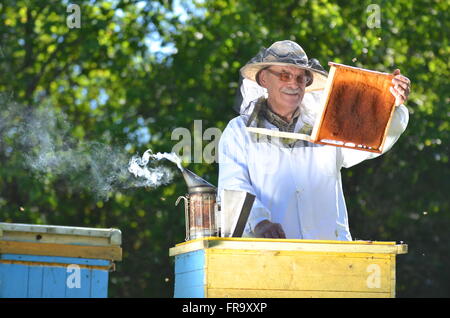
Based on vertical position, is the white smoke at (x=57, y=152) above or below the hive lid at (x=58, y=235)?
above

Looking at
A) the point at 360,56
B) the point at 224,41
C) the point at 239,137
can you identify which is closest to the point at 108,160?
the point at 224,41

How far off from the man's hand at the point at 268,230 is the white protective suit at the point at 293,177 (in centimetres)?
34

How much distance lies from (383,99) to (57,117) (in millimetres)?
6648

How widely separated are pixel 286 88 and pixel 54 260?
181 cm

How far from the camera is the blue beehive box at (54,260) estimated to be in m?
4.11

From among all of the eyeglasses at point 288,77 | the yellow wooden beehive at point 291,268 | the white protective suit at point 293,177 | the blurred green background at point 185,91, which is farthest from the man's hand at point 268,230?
the blurred green background at point 185,91

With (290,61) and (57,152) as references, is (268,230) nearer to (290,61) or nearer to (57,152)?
(290,61)

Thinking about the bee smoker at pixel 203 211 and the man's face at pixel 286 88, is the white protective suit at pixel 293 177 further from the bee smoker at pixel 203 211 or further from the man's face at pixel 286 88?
the bee smoker at pixel 203 211

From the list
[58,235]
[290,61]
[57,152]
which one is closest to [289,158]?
[290,61]

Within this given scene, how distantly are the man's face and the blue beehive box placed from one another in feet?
4.71

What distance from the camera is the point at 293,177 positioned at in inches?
199

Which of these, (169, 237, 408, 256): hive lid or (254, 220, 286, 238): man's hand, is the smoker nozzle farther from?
(169, 237, 408, 256): hive lid

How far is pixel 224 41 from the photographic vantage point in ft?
34.4

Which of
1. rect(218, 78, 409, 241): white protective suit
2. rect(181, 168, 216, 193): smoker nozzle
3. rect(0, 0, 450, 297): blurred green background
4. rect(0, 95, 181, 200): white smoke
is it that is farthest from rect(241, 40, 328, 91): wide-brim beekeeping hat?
rect(0, 0, 450, 297): blurred green background
